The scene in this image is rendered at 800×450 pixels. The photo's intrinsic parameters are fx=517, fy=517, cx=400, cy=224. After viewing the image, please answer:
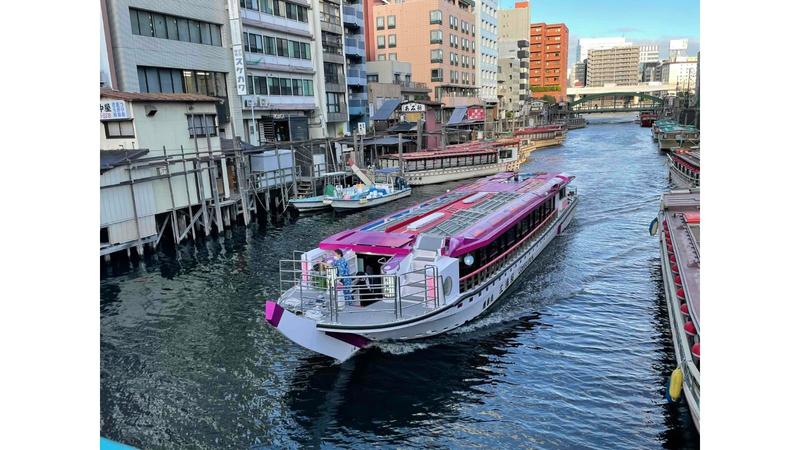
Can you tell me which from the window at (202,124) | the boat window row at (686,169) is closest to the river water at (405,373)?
the window at (202,124)

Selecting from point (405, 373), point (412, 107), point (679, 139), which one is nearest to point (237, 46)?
point (412, 107)

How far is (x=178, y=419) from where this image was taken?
14930 mm

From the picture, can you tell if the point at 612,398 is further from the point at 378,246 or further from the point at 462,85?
the point at 462,85

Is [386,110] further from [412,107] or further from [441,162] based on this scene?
[441,162]

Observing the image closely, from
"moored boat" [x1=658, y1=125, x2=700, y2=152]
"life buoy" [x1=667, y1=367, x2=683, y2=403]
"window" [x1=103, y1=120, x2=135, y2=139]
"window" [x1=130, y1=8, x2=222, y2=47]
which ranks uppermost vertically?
"window" [x1=130, y1=8, x2=222, y2=47]

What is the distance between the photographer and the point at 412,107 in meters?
74.5

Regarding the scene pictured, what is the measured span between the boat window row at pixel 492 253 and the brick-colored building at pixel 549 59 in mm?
171056

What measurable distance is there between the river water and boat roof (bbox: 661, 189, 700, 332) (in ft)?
9.38

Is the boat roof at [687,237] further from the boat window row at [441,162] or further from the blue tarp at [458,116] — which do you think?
→ the blue tarp at [458,116]

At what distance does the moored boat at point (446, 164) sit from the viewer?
60656mm

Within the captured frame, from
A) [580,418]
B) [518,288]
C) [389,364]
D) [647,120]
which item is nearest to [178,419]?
[389,364]

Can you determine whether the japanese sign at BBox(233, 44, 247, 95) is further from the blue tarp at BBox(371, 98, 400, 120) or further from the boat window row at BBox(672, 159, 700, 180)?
the boat window row at BBox(672, 159, 700, 180)

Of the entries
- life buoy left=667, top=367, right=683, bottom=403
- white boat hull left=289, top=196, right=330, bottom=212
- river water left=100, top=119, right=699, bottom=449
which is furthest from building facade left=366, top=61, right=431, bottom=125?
life buoy left=667, top=367, right=683, bottom=403

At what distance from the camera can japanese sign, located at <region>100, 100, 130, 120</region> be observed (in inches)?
1249
